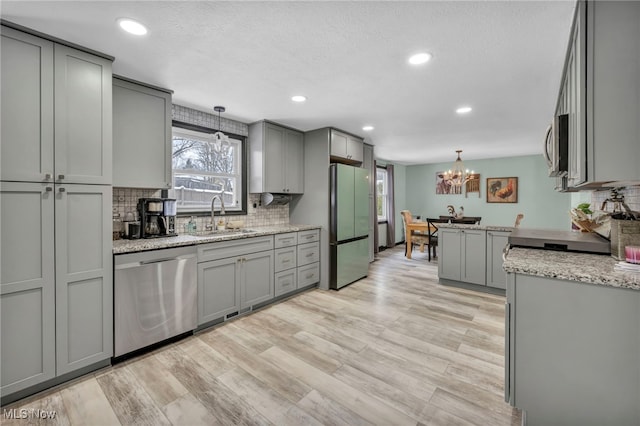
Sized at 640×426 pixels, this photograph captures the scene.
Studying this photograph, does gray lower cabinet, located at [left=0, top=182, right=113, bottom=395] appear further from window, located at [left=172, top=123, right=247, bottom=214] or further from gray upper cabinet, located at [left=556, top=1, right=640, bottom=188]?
gray upper cabinet, located at [left=556, top=1, right=640, bottom=188]

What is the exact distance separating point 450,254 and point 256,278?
2.82 meters

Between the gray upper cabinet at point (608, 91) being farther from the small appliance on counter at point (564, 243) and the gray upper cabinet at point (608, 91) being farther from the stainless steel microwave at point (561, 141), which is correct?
the small appliance on counter at point (564, 243)

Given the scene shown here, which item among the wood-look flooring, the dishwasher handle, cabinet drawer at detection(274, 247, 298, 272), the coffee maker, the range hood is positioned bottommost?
the wood-look flooring

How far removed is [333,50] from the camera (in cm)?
199

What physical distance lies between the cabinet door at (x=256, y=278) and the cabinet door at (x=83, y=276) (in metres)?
1.22

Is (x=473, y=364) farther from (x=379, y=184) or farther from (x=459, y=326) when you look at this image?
(x=379, y=184)

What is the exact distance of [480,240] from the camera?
3.89 metres

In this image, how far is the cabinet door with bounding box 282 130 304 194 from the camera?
13.2ft

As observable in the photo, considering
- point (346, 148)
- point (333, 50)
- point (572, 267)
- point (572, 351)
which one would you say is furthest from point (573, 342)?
point (346, 148)

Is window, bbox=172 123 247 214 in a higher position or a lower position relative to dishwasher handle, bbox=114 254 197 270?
higher

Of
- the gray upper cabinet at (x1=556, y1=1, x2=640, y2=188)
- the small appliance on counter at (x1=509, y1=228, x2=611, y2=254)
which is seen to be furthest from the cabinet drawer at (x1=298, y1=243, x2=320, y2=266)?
the gray upper cabinet at (x1=556, y1=1, x2=640, y2=188)

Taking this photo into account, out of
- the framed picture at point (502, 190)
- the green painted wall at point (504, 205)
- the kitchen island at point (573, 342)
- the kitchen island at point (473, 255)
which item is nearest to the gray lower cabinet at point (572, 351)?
the kitchen island at point (573, 342)

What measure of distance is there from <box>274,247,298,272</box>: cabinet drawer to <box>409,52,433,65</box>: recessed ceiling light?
7.96 feet

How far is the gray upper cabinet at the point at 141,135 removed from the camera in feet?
7.86
